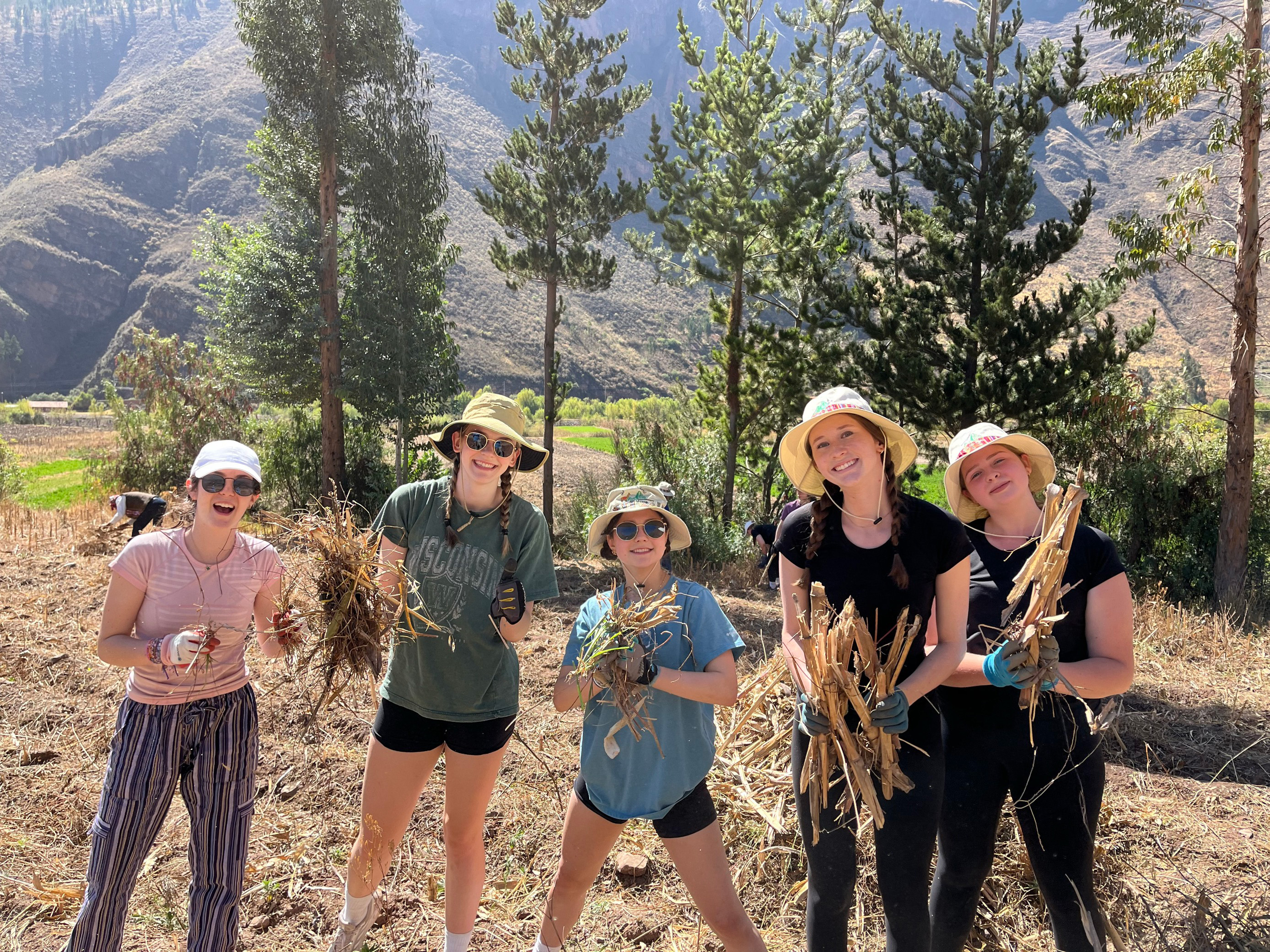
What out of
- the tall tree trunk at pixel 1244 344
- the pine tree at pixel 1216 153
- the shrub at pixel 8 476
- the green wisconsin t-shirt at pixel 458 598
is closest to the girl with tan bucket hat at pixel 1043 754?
the green wisconsin t-shirt at pixel 458 598

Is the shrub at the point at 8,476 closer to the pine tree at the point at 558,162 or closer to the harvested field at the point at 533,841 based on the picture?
the pine tree at the point at 558,162

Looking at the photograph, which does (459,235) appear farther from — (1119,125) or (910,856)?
(910,856)

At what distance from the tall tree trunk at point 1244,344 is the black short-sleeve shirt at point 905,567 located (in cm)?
1031

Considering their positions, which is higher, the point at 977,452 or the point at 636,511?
the point at 977,452

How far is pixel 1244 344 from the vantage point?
10414 mm

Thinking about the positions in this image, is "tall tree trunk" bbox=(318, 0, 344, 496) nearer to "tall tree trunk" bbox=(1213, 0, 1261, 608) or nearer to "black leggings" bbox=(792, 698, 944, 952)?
"black leggings" bbox=(792, 698, 944, 952)

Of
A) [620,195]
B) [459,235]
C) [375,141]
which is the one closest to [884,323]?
[620,195]

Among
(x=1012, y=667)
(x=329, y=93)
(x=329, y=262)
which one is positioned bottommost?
(x=1012, y=667)

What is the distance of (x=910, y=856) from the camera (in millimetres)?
2240

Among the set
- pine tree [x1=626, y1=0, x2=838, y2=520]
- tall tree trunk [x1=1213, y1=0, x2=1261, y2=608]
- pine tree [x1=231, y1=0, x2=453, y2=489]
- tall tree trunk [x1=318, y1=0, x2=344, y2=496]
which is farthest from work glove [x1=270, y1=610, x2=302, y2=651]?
pine tree [x1=231, y1=0, x2=453, y2=489]

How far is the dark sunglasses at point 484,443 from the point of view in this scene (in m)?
2.74

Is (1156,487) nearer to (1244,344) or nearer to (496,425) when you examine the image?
(1244,344)

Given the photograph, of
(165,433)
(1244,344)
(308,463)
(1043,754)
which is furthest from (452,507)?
(165,433)

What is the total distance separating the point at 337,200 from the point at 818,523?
49.8 ft
